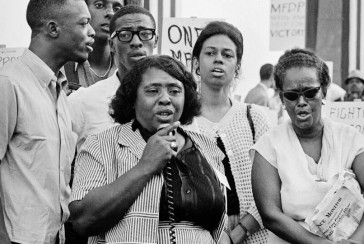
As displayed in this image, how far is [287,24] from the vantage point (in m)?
10.7

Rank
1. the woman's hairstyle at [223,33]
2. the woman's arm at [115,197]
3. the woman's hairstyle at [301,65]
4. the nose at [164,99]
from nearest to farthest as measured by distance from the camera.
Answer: the woman's arm at [115,197], the nose at [164,99], the woman's hairstyle at [301,65], the woman's hairstyle at [223,33]

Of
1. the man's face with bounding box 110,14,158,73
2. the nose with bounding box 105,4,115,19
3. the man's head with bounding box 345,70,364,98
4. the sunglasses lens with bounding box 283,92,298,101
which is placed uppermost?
the nose with bounding box 105,4,115,19

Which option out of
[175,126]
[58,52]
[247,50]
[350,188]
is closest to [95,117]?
[58,52]

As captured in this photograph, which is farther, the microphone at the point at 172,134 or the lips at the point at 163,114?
the lips at the point at 163,114

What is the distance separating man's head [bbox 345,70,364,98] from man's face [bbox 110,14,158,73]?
703cm

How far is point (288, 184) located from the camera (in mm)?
4352

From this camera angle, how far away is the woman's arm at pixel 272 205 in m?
4.27

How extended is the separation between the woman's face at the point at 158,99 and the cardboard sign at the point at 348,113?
2.68m

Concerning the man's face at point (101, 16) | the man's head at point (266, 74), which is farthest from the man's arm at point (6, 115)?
the man's head at point (266, 74)

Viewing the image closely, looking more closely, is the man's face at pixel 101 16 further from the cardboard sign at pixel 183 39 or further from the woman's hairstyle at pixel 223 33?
the woman's hairstyle at pixel 223 33

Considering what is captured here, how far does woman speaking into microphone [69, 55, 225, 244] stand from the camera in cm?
377

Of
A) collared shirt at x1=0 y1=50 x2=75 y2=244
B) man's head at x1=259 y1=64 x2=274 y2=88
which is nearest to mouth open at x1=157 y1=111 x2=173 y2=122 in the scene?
collared shirt at x1=0 y1=50 x2=75 y2=244

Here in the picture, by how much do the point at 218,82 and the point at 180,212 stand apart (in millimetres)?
1413

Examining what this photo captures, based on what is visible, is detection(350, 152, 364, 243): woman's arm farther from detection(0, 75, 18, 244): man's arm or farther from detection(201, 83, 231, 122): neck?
detection(0, 75, 18, 244): man's arm
